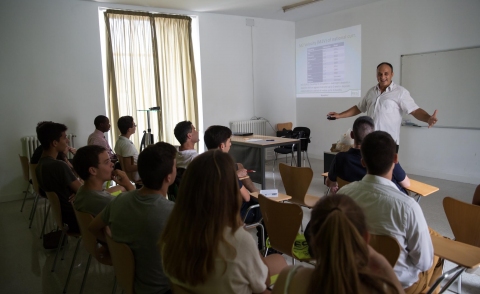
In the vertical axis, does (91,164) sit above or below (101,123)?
below

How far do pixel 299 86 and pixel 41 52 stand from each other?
4.98 metres

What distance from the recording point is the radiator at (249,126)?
7.04 metres

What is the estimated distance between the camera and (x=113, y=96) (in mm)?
5711

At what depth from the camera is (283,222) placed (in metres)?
2.16

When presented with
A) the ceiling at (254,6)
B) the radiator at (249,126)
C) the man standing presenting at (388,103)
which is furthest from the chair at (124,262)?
the radiator at (249,126)

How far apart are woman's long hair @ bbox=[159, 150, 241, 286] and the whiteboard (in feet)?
16.7

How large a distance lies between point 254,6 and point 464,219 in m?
5.17

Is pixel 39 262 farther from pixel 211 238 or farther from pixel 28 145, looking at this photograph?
pixel 211 238

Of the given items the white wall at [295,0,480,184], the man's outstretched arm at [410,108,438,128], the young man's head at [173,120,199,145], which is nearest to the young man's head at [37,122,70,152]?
the young man's head at [173,120,199,145]

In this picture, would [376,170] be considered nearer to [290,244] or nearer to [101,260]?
[290,244]

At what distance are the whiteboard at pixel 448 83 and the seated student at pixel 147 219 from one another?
16.3 feet

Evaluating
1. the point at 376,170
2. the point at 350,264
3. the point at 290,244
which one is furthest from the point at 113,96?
the point at 350,264

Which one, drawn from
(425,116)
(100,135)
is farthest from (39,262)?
(425,116)

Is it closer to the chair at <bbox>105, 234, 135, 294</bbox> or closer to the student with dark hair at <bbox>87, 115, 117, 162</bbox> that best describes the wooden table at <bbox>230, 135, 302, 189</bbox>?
the student with dark hair at <bbox>87, 115, 117, 162</bbox>
